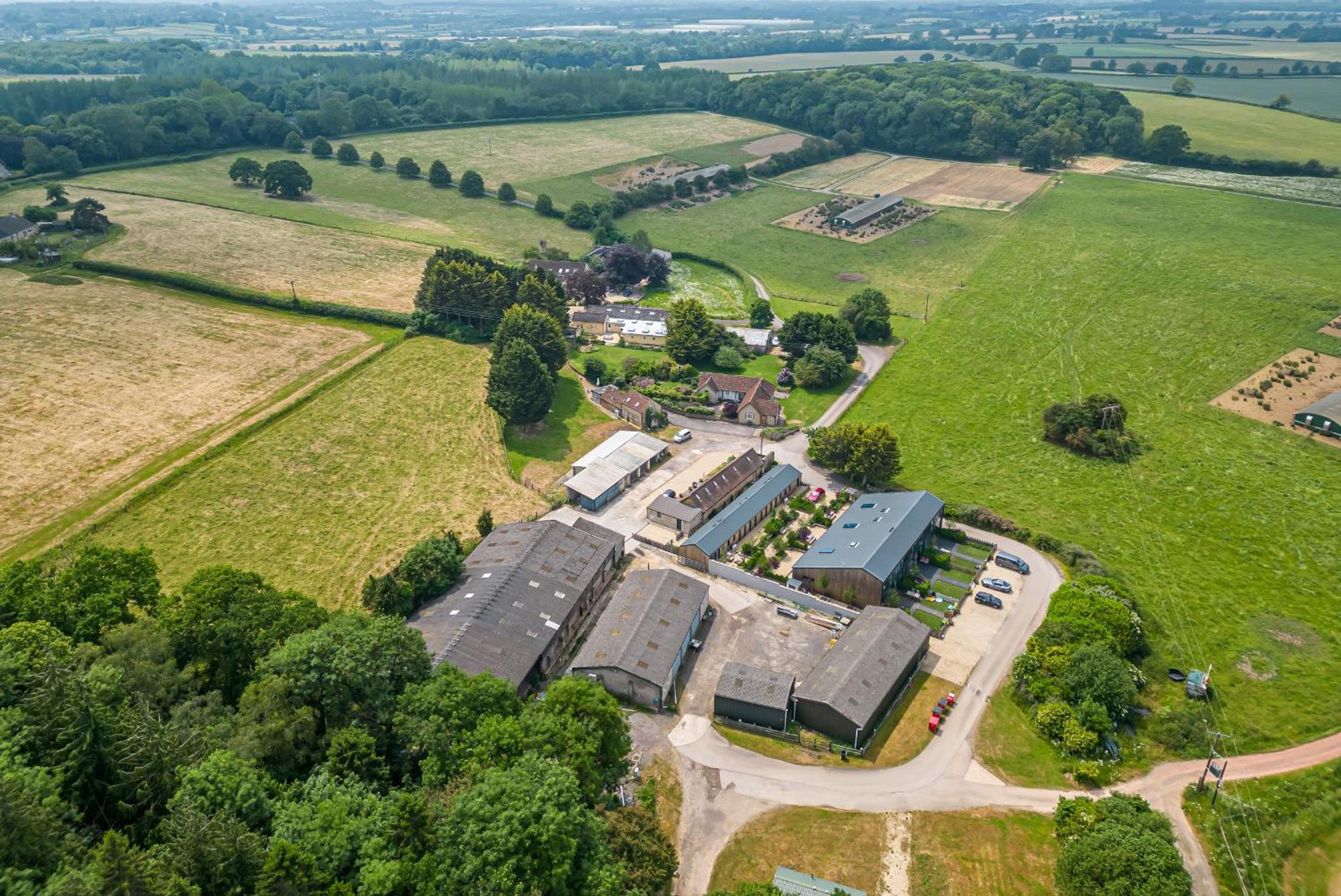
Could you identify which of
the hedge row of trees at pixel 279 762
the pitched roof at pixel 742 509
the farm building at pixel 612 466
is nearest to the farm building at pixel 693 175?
the farm building at pixel 612 466

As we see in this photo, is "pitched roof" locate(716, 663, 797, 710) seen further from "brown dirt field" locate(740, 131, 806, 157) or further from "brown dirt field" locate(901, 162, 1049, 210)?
"brown dirt field" locate(740, 131, 806, 157)

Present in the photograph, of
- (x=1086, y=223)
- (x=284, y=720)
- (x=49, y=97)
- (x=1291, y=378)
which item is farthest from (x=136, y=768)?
(x=49, y=97)

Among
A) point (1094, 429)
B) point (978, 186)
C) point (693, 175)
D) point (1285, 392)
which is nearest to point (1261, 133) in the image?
point (978, 186)

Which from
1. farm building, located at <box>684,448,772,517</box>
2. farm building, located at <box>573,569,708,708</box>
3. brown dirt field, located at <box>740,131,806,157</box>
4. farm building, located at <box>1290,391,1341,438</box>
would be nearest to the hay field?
brown dirt field, located at <box>740,131,806,157</box>

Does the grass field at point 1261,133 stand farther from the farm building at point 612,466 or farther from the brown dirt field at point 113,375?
the brown dirt field at point 113,375

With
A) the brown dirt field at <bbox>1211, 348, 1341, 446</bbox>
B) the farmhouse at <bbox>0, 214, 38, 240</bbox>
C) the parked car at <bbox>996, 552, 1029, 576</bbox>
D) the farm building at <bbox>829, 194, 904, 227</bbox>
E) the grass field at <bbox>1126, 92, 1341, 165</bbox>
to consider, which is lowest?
the farm building at <bbox>829, 194, 904, 227</bbox>

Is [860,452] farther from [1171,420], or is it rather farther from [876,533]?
[1171,420]
